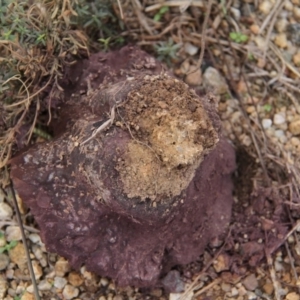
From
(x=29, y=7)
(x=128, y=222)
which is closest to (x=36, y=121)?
(x=29, y=7)

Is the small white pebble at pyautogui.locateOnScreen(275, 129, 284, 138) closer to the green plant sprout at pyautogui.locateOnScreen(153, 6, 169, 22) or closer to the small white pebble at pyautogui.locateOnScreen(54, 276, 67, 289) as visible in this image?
the green plant sprout at pyautogui.locateOnScreen(153, 6, 169, 22)

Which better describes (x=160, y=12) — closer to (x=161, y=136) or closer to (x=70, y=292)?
(x=161, y=136)

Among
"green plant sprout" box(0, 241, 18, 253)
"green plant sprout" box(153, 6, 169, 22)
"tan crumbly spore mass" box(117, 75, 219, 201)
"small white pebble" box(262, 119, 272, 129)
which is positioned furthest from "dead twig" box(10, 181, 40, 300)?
"small white pebble" box(262, 119, 272, 129)

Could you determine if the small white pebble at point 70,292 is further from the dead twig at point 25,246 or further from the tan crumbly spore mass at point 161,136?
the tan crumbly spore mass at point 161,136

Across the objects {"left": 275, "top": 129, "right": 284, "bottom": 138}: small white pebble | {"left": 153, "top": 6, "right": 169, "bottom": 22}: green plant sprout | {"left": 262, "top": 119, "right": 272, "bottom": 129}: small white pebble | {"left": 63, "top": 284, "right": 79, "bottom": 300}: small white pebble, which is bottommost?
{"left": 63, "top": 284, "right": 79, "bottom": 300}: small white pebble

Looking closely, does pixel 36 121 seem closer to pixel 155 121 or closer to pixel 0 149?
pixel 0 149

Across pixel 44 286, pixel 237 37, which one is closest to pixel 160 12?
pixel 237 37
